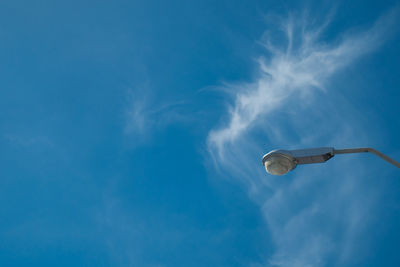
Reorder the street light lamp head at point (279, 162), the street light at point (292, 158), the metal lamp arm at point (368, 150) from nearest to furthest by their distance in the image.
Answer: the metal lamp arm at point (368, 150) < the street light at point (292, 158) < the street light lamp head at point (279, 162)

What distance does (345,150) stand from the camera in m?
13.8

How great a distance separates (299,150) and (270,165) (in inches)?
31.3

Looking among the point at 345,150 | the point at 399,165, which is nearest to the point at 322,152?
the point at 345,150

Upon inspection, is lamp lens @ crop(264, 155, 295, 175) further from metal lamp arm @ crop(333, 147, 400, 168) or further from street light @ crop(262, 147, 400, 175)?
metal lamp arm @ crop(333, 147, 400, 168)

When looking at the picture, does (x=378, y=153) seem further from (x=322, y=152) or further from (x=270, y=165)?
(x=270, y=165)

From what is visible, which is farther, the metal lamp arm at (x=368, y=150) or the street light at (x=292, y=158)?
the street light at (x=292, y=158)

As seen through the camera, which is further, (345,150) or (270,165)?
(270,165)

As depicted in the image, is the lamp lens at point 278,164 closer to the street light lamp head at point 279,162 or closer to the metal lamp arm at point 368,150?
the street light lamp head at point 279,162

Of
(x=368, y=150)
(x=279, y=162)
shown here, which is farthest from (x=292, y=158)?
(x=368, y=150)

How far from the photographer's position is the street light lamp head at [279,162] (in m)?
14.5

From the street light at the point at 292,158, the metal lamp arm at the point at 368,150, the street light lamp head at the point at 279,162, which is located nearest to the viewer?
the metal lamp arm at the point at 368,150

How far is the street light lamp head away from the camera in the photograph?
1450 centimetres

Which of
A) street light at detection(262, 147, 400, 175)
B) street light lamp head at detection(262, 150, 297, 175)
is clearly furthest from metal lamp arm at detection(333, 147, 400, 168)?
street light lamp head at detection(262, 150, 297, 175)

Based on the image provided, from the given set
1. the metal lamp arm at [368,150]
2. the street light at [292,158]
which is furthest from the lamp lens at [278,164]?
the metal lamp arm at [368,150]
